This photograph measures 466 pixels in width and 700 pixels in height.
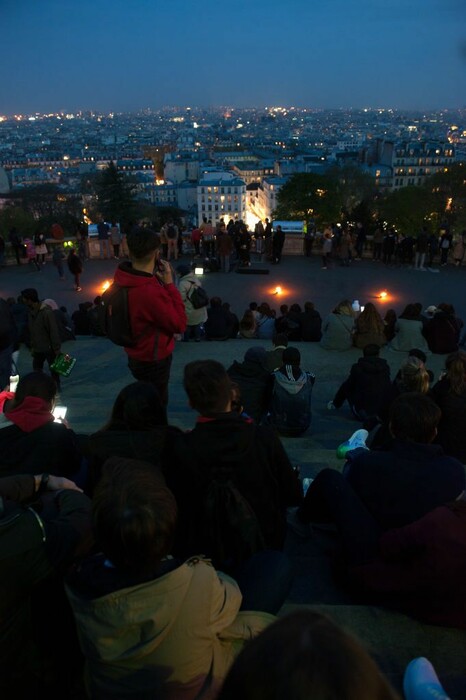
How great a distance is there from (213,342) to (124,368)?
1751 millimetres

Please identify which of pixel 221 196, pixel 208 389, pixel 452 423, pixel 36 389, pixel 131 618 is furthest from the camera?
pixel 221 196

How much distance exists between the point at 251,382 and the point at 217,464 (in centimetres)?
255

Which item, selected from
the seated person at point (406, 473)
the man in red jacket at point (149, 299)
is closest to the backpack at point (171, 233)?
the man in red jacket at point (149, 299)

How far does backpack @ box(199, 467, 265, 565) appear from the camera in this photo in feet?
8.14

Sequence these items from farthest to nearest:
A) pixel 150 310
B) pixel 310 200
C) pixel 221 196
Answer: pixel 221 196, pixel 310 200, pixel 150 310

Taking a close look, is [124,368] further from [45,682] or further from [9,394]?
[45,682]

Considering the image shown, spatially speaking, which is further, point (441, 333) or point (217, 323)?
point (217, 323)

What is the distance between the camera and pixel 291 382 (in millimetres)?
5070

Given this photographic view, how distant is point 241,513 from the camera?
2.50m

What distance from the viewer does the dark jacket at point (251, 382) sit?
202 inches

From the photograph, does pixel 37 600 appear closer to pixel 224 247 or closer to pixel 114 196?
pixel 224 247

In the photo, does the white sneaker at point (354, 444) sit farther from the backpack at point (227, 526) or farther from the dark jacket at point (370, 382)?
the backpack at point (227, 526)

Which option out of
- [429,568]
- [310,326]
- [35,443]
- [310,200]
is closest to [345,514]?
[429,568]

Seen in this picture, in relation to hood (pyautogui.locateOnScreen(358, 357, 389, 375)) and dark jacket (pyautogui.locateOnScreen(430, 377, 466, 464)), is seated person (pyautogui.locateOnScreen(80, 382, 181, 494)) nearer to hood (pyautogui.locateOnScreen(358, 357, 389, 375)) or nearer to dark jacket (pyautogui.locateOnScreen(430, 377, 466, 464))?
dark jacket (pyautogui.locateOnScreen(430, 377, 466, 464))
